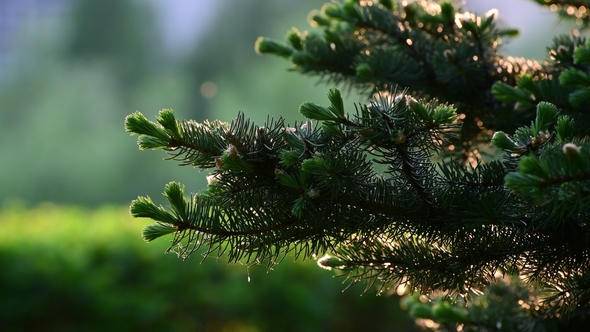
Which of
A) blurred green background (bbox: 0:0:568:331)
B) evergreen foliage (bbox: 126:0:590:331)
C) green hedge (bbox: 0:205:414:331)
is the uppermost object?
blurred green background (bbox: 0:0:568:331)

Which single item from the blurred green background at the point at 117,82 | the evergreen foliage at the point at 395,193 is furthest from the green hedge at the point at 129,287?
the blurred green background at the point at 117,82

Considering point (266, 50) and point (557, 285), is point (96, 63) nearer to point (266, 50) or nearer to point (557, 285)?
point (266, 50)

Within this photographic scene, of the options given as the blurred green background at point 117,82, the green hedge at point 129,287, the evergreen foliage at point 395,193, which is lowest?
the evergreen foliage at point 395,193

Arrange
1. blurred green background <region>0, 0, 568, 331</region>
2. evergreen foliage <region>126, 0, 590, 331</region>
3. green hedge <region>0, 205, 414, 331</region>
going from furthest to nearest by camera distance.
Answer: blurred green background <region>0, 0, 568, 331</region>
green hedge <region>0, 205, 414, 331</region>
evergreen foliage <region>126, 0, 590, 331</region>

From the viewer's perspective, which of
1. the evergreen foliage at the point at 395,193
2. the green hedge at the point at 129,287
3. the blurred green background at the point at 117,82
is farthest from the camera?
the blurred green background at the point at 117,82

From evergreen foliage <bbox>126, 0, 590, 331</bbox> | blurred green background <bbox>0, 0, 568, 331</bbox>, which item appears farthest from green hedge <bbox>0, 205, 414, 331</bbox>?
blurred green background <bbox>0, 0, 568, 331</bbox>

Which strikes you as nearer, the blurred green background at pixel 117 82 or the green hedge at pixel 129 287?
the green hedge at pixel 129 287

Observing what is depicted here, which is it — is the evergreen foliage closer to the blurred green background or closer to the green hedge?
the green hedge

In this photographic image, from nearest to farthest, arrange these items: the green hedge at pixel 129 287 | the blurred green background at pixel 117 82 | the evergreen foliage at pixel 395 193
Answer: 1. the evergreen foliage at pixel 395 193
2. the green hedge at pixel 129 287
3. the blurred green background at pixel 117 82

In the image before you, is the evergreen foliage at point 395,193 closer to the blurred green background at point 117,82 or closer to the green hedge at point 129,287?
the green hedge at point 129,287
